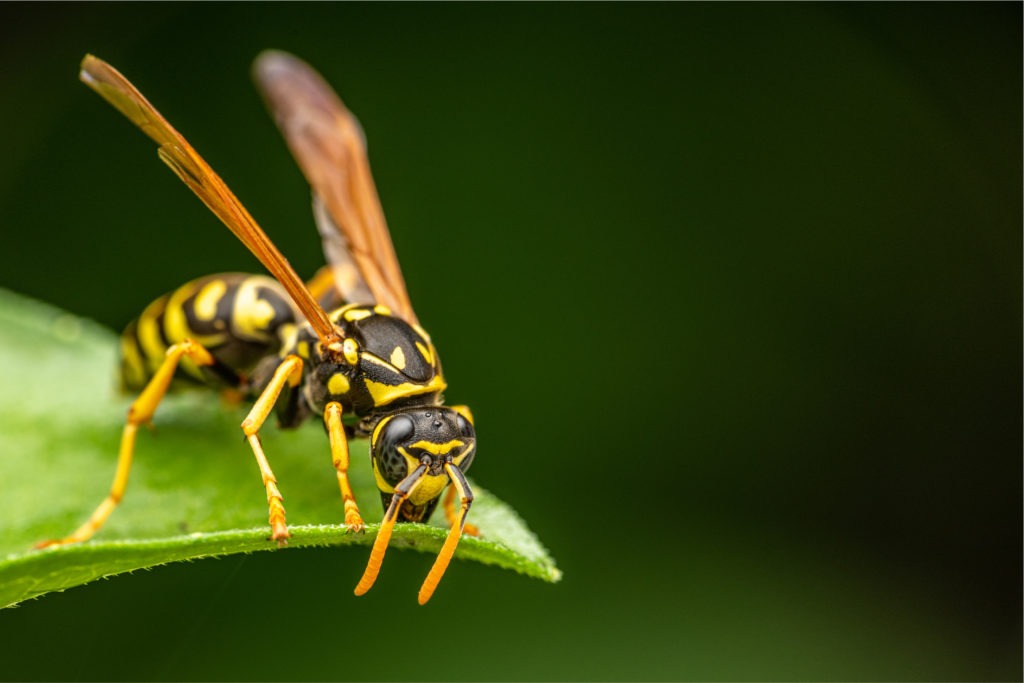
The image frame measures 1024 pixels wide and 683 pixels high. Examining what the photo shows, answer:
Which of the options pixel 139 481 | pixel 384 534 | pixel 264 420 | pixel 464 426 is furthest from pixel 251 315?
pixel 384 534

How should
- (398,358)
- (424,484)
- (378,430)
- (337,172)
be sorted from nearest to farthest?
(424,484)
(378,430)
(398,358)
(337,172)

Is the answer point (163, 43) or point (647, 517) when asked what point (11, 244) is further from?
point (647, 517)

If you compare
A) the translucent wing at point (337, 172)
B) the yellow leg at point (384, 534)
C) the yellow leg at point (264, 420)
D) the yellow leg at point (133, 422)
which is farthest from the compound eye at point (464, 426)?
the yellow leg at point (133, 422)

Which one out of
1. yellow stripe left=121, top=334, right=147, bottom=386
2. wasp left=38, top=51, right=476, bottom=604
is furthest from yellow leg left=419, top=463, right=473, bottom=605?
yellow stripe left=121, top=334, right=147, bottom=386

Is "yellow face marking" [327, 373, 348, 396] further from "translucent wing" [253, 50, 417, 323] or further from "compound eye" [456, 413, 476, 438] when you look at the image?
"translucent wing" [253, 50, 417, 323]

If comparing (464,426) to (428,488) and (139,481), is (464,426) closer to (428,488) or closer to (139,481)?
(428,488)

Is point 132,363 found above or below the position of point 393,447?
below
